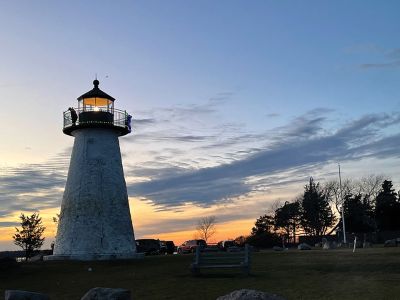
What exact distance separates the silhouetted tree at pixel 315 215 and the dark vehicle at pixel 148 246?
38.2m

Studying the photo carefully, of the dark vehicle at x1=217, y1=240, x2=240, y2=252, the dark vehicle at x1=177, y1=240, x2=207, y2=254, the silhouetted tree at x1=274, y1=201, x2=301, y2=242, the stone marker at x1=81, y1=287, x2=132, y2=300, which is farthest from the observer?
the silhouetted tree at x1=274, y1=201, x2=301, y2=242

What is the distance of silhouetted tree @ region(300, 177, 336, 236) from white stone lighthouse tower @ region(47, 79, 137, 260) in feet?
168

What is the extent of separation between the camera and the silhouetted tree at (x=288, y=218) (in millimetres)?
80812

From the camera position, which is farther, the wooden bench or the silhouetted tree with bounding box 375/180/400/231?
the silhouetted tree with bounding box 375/180/400/231

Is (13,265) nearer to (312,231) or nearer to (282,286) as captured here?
(282,286)

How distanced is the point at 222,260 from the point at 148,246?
29.1 metres

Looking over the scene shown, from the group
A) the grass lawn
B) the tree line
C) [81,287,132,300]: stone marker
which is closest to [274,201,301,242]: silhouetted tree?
the tree line

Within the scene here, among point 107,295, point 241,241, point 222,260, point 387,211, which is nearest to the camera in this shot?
point 107,295

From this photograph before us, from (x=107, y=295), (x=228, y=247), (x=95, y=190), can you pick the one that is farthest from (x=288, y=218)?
(x=107, y=295)

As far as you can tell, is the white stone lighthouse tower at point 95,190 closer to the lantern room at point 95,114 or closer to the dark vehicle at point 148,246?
the lantern room at point 95,114

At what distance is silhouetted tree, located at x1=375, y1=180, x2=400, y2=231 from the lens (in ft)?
250

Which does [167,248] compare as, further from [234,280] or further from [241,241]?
[234,280]

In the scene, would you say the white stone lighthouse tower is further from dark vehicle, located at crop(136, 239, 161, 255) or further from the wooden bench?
the wooden bench

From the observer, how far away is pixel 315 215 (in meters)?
82.7
